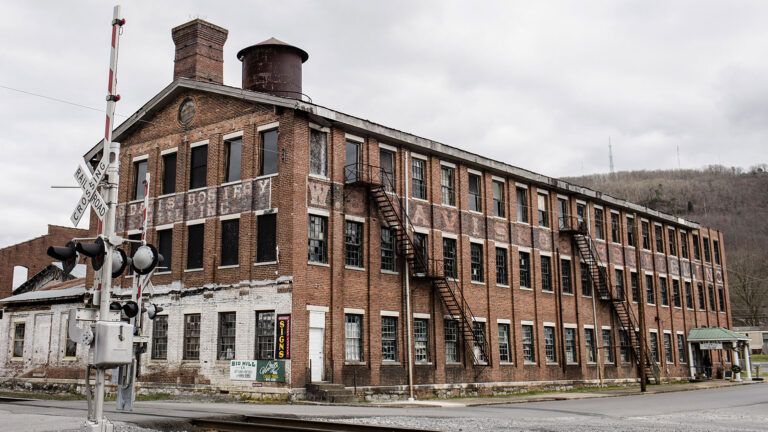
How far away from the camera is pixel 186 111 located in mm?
28812

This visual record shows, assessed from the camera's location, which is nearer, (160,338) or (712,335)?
(160,338)

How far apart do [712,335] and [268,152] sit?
3175cm

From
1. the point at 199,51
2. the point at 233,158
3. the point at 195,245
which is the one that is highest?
the point at 199,51

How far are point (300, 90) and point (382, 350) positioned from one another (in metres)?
10.6

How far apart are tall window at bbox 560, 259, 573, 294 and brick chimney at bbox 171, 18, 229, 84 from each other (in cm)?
1861

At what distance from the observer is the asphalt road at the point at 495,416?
1448cm

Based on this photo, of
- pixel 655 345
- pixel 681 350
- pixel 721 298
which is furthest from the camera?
pixel 721 298

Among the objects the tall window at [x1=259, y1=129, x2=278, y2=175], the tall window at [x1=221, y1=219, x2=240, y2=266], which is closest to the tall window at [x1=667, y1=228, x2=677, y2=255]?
the tall window at [x1=259, y1=129, x2=278, y2=175]

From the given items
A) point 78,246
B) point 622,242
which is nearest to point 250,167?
point 78,246

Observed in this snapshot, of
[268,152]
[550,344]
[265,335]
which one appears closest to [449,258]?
[550,344]

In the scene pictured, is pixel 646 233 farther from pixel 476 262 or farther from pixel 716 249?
pixel 476 262

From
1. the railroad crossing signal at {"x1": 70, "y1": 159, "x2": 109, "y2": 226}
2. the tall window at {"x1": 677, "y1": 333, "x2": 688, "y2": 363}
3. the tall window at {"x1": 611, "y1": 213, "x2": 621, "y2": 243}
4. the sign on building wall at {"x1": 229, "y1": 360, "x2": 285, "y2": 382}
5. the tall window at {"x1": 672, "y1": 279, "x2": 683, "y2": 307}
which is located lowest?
the sign on building wall at {"x1": 229, "y1": 360, "x2": 285, "y2": 382}

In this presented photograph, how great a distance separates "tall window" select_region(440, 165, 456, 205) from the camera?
30.5 meters

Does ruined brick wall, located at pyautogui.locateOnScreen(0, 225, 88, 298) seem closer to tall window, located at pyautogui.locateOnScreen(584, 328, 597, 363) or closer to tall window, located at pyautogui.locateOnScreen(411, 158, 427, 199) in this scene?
tall window, located at pyautogui.locateOnScreen(411, 158, 427, 199)
